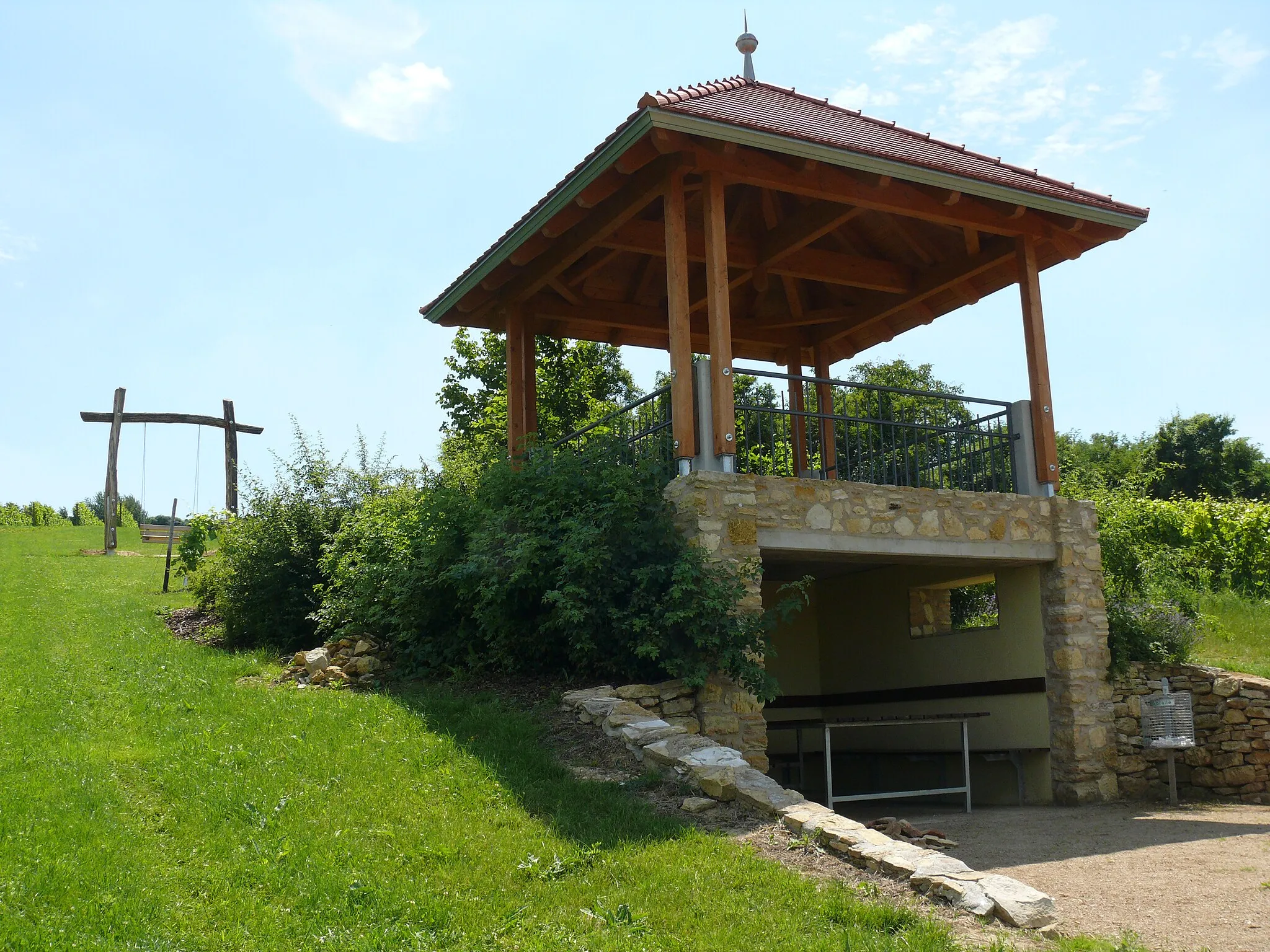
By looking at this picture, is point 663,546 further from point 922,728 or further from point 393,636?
point 922,728

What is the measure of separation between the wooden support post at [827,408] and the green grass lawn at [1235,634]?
4291 mm

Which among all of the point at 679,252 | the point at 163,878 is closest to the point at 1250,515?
the point at 679,252

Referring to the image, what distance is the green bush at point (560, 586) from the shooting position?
25.6ft

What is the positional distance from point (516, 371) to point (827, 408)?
3531 millimetres

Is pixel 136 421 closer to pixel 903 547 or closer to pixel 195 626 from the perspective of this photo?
pixel 195 626

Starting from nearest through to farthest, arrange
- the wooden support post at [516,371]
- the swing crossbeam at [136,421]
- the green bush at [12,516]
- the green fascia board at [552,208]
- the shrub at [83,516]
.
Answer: the green fascia board at [552,208]
the wooden support post at [516,371]
the swing crossbeam at [136,421]
the green bush at [12,516]
the shrub at [83,516]

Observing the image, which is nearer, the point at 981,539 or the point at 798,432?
the point at 981,539

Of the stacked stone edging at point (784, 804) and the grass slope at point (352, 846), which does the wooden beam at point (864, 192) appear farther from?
the grass slope at point (352, 846)

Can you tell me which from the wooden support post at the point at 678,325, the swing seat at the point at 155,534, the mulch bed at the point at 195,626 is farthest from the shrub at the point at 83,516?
the wooden support post at the point at 678,325

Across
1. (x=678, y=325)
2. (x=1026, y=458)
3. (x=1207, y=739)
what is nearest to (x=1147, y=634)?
(x=1207, y=739)

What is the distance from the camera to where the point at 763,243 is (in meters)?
11.1

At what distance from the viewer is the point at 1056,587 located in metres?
9.94

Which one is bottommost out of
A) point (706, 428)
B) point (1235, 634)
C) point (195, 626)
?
point (1235, 634)

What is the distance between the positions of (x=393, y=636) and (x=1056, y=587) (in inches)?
246
